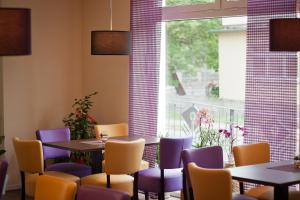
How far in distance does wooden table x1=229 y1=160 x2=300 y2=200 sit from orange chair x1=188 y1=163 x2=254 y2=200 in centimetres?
18

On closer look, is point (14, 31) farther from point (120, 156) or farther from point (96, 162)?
point (96, 162)

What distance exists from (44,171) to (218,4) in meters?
2.56

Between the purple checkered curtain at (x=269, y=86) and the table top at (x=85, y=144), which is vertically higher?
the purple checkered curtain at (x=269, y=86)

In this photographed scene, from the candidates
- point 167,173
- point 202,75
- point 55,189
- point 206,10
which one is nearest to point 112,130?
point 202,75

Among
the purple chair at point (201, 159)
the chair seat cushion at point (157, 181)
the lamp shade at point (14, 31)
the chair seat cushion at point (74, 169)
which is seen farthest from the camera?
the chair seat cushion at point (74, 169)

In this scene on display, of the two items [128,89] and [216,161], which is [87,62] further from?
[216,161]

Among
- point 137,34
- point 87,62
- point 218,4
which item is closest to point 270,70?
point 218,4

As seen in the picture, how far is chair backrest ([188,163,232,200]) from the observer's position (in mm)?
3951

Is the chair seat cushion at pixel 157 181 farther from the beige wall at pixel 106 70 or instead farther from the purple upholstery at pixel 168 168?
the beige wall at pixel 106 70

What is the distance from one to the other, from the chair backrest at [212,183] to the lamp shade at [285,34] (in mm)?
1011

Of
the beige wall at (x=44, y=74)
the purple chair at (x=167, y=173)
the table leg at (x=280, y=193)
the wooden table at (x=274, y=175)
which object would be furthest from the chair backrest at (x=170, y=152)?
the beige wall at (x=44, y=74)

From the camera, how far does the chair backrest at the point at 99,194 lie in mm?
3079

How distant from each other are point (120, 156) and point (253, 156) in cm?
121

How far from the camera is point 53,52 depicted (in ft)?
24.9
